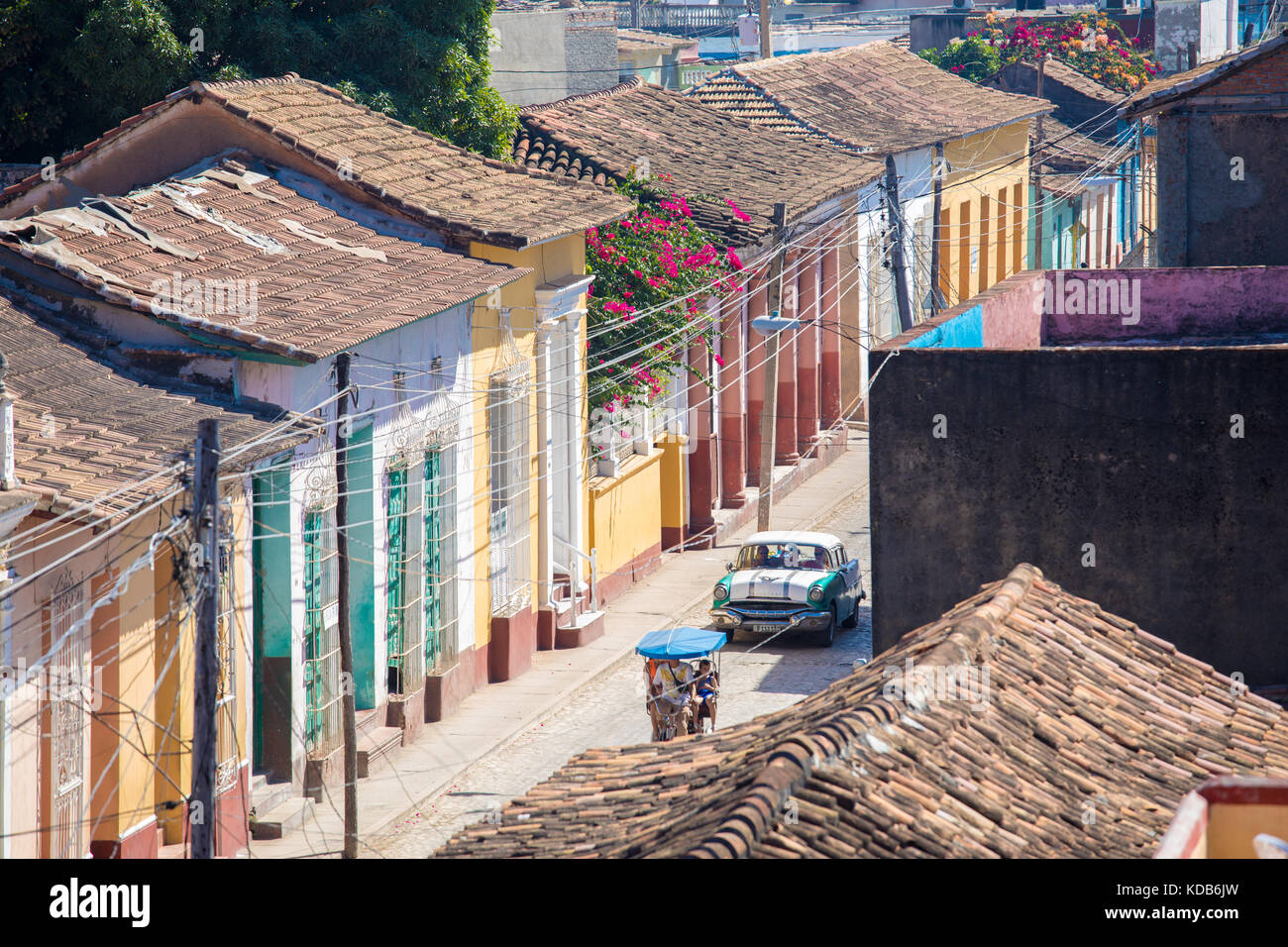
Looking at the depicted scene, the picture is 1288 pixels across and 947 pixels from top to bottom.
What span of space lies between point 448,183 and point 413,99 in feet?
13.8

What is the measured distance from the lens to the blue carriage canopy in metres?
16.9

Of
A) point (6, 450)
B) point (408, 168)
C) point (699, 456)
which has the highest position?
point (408, 168)

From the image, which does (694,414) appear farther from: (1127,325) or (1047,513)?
(1047,513)

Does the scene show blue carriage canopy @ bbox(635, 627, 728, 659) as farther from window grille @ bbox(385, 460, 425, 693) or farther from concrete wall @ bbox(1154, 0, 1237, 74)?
concrete wall @ bbox(1154, 0, 1237, 74)

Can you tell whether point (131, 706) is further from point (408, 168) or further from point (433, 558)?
point (408, 168)

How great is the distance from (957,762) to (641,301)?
15.2 m

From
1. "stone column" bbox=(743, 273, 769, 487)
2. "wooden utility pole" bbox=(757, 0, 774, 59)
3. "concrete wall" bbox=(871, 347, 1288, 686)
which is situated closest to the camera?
"concrete wall" bbox=(871, 347, 1288, 686)

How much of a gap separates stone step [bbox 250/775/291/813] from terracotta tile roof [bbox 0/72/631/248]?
5.89 m

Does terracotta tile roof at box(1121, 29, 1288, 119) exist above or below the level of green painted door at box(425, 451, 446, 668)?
above

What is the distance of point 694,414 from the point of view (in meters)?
26.9

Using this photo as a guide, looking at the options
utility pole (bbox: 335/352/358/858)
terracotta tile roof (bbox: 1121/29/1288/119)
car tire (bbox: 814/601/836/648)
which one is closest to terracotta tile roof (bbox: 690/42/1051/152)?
terracotta tile roof (bbox: 1121/29/1288/119)

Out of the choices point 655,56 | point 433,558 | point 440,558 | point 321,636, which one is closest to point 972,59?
point 655,56

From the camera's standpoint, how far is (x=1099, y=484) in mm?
13891

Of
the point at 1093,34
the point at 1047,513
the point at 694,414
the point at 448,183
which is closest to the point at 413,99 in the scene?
the point at 448,183
